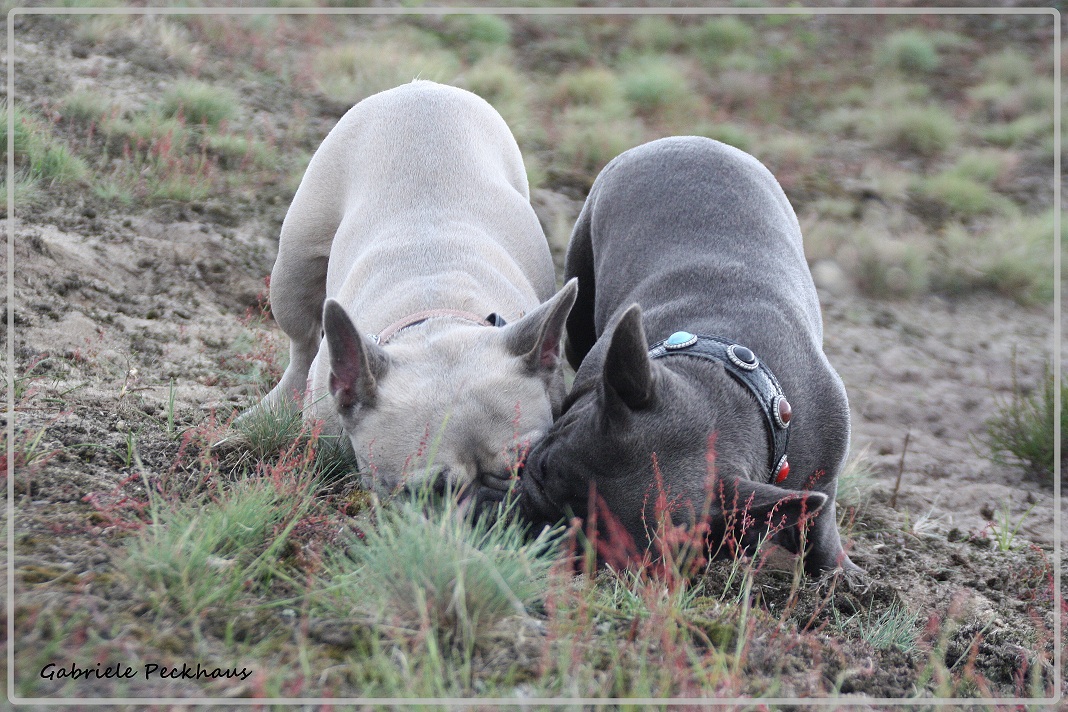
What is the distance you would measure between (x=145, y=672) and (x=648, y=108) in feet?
30.8

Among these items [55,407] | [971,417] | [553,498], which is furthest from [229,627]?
[971,417]

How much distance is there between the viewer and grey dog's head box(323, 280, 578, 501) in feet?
9.85

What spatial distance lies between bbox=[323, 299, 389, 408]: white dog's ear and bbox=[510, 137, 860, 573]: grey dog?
633 millimetres

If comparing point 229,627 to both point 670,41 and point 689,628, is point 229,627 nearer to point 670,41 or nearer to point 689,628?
point 689,628

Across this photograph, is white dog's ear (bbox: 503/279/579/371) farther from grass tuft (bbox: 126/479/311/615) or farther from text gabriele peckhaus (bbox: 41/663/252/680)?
text gabriele peckhaus (bbox: 41/663/252/680)

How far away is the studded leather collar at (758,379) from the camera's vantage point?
2.94m

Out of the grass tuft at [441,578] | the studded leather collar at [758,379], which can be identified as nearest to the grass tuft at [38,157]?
the grass tuft at [441,578]

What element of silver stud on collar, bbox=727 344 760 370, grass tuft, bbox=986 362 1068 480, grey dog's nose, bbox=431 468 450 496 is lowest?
grass tuft, bbox=986 362 1068 480

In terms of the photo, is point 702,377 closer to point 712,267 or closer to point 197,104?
point 712,267

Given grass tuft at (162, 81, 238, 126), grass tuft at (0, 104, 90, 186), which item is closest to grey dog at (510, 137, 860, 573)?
grass tuft at (0, 104, 90, 186)

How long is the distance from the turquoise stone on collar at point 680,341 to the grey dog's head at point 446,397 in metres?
0.38

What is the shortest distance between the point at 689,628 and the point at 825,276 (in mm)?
6254

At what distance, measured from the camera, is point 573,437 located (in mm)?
2912

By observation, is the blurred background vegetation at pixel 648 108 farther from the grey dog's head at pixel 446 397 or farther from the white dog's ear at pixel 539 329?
the white dog's ear at pixel 539 329
